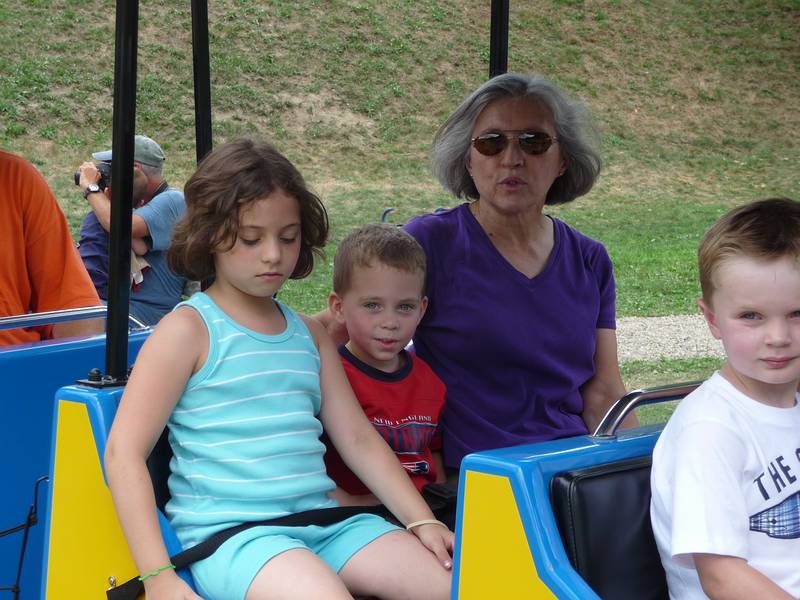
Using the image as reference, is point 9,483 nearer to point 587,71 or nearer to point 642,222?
point 642,222

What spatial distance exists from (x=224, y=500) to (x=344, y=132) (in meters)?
14.3

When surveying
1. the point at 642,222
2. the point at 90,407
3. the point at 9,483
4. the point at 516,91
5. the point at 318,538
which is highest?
the point at 516,91

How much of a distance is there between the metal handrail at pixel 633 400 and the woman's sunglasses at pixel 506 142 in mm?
893

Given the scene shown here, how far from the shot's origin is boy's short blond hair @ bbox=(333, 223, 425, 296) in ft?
8.13

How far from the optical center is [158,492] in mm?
2150

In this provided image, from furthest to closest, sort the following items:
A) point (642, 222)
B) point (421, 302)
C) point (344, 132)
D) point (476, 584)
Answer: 1. point (344, 132)
2. point (642, 222)
3. point (421, 302)
4. point (476, 584)

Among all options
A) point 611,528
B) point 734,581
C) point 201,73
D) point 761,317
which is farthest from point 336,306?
point 734,581

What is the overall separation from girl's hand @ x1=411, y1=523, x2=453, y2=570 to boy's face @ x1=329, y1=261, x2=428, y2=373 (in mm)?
438

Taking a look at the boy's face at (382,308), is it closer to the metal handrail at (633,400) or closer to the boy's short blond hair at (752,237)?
the metal handrail at (633,400)

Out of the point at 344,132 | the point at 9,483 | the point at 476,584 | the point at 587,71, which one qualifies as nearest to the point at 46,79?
the point at 344,132

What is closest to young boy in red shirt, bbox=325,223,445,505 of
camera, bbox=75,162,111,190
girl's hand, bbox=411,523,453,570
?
girl's hand, bbox=411,523,453,570

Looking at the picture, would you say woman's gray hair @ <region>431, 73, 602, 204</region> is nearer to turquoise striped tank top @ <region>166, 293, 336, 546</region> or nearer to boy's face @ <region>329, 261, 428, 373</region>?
boy's face @ <region>329, 261, 428, 373</region>

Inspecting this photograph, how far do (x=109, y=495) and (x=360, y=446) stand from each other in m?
0.49

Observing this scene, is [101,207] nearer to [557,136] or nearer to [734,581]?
[557,136]
